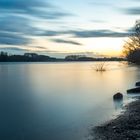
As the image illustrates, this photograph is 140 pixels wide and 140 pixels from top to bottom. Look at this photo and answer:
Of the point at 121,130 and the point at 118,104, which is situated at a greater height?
the point at 121,130

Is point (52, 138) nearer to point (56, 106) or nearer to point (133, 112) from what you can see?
point (133, 112)

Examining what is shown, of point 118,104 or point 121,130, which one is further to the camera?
point 118,104

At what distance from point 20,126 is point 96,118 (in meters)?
4.82

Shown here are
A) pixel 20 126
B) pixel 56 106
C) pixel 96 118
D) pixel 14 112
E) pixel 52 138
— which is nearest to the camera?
pixel 52 138

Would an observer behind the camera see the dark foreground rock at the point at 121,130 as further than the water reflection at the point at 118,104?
No

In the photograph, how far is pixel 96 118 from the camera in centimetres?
2264

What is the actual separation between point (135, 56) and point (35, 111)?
197 ft

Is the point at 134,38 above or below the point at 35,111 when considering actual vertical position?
above

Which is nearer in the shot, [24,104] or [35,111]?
[35,111]

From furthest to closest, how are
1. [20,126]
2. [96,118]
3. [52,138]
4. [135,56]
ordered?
[135,56], [96,118], [20,126], [52,138]

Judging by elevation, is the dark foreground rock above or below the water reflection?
above

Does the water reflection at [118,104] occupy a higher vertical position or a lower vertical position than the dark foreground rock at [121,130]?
lower

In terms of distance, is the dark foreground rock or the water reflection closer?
the dark foreground rock

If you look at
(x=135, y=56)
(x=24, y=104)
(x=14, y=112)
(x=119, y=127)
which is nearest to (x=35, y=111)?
(x=14, y=112)
